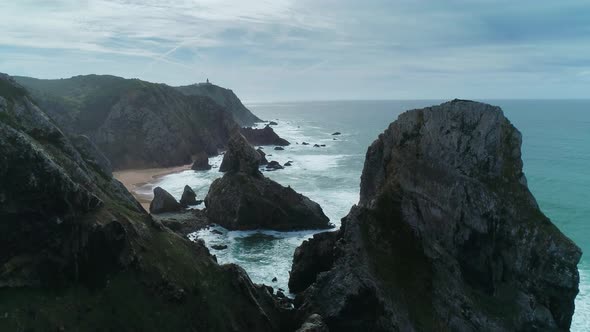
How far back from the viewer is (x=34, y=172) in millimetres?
32750

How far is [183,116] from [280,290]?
11044 cm

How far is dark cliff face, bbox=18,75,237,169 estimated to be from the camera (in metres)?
128

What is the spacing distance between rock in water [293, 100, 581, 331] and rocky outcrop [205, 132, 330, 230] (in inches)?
1053

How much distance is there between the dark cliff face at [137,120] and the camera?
12812cm

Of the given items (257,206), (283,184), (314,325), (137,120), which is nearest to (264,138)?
(137,120)

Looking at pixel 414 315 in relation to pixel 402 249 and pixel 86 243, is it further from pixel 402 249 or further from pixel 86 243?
pixel 86 243

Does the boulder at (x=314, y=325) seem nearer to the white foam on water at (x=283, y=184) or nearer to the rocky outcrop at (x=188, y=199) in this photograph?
the white foam on water at (x=283, y=184)

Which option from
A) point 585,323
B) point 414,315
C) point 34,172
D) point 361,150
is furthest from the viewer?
point 361,150

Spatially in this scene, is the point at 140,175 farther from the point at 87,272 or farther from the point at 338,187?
the point at 87,272

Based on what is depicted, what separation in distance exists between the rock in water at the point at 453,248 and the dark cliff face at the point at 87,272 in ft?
24.7

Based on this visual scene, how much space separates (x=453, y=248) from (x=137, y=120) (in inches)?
4582

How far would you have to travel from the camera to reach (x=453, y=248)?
3991cm

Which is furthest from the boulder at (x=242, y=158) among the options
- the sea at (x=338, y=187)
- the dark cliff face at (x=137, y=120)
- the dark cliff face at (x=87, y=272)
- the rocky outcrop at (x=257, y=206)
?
the dark cliff face at (x=137, y=120)

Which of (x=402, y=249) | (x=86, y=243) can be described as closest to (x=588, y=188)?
(x=402, y=249)
